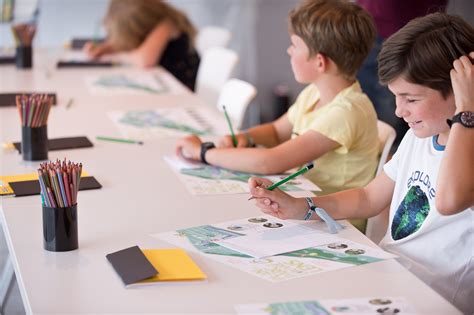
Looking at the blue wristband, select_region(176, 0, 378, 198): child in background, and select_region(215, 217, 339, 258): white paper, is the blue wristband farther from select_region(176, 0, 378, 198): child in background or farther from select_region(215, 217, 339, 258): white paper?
select_region(176, 0, 378, 198): child in background

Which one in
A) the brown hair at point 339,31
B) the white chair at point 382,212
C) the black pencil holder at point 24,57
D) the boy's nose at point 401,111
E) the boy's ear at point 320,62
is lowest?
the white chair at point 382,212

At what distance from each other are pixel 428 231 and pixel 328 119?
23.8 inches

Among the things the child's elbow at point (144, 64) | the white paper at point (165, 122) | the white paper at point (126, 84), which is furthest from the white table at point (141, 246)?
the child's elbow at point (144, 64)

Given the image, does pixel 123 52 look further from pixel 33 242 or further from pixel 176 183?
pixel 33 242

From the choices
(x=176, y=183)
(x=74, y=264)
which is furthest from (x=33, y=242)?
(x=176, y=183)

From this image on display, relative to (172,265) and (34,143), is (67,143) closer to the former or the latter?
(34,143)

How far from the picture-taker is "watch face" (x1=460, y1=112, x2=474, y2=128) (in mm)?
1515

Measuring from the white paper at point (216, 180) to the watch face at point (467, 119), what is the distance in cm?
50

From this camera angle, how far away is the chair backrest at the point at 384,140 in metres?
2.24

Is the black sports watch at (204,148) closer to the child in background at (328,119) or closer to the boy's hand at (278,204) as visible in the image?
the child in background at (328,119)

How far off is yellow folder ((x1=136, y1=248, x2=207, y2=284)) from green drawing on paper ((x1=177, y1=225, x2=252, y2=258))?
0.05 metres

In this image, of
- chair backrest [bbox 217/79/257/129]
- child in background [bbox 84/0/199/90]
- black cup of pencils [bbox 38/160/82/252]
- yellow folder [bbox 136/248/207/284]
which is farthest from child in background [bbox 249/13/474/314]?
child in background [bbox 84/0/199/90]

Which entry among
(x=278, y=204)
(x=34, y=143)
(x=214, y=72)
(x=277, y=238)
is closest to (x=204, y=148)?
(x=34, y=143)

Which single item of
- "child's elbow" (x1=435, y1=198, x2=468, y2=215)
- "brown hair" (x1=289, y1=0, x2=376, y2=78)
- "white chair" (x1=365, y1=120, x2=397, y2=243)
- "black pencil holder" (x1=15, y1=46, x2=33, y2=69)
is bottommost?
"white chair" (x1=365, y1=120, x2=397, y2=243)
